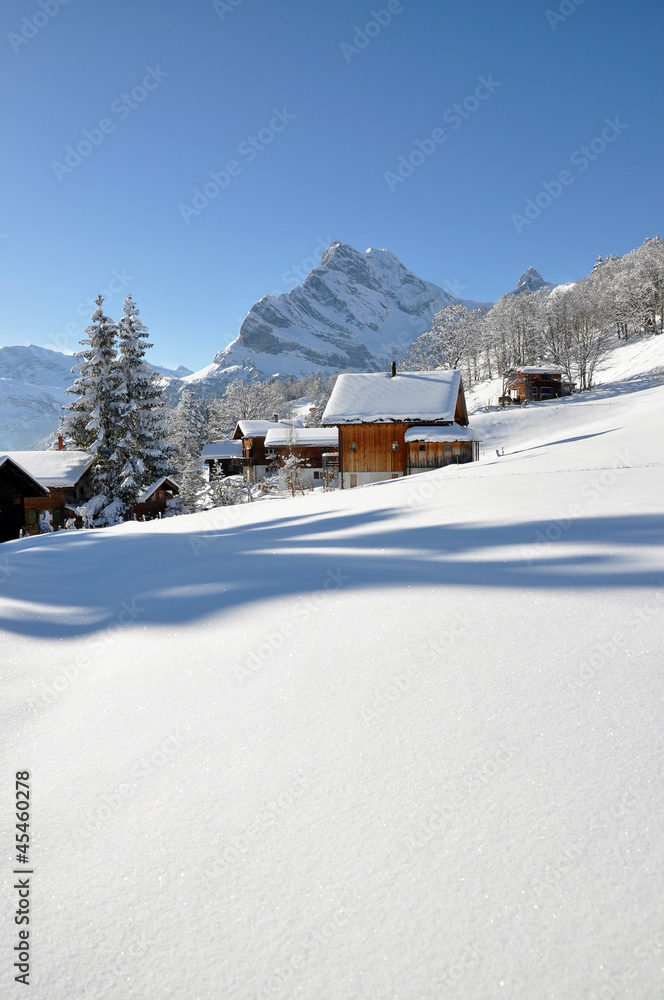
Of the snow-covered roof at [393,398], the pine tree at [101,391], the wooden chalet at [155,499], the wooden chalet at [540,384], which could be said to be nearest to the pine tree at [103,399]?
the pine tree at [101,391]

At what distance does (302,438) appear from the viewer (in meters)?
43.5

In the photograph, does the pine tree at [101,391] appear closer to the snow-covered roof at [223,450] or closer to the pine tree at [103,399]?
the pine tree at [103,399]

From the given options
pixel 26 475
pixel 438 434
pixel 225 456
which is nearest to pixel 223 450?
pixel 225 456

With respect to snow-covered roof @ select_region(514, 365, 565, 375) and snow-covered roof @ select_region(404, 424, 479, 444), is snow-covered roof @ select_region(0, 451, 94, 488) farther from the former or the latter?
snow-covered roof @ select_region(514, 365, 565, 375)

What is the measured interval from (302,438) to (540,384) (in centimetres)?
2535

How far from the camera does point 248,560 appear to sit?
484 centimetres

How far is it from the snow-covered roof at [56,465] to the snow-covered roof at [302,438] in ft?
58.4

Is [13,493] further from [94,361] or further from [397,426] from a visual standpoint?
[397,426]

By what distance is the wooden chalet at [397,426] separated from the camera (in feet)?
84.5

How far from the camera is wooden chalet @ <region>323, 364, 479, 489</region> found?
84.5 ft

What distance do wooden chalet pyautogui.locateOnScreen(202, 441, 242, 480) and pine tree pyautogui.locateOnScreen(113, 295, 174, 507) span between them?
25622 mm

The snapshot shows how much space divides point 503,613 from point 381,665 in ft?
2.72

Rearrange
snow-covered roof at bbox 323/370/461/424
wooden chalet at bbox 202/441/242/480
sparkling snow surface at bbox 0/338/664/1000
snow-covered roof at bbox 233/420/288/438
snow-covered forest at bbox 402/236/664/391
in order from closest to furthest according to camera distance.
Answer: sparkling snow surface at bbox 0/338/664/1000, snow-covered roof at bbox 323/370/461/424, snow-covered roof at bbox 233/420/288/438, snow-covered forest at bbox 402/236/664/391, wooden chalet at bbox 202/441/242/480

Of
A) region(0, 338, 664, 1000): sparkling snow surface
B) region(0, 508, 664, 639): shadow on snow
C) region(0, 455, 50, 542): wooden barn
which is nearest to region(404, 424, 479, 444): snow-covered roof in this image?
region(0, 455, 50, 542): wooden barn
